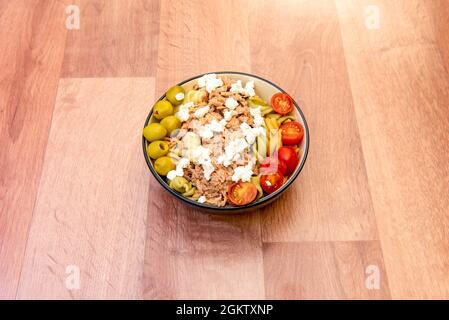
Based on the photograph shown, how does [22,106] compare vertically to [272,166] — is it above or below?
below

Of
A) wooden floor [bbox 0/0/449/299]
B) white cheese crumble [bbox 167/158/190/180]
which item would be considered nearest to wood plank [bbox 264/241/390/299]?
wooden floor [bbox 0/0/449/299]

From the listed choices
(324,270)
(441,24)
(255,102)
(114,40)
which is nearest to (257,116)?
(255,102)

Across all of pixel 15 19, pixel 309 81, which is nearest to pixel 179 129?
pixel 309 81

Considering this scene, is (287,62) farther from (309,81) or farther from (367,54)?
(367,54)

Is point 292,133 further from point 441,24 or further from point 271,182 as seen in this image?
point 441,24

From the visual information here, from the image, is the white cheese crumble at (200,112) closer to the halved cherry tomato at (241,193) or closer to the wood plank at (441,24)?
the halved cherry tomato at (241,193)

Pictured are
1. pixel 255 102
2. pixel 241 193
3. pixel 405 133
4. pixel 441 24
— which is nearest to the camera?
pixel 241 193

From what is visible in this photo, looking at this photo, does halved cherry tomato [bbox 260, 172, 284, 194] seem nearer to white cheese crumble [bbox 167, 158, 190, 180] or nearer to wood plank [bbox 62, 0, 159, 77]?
white cheese crumble [bbox 167, 158, 190, 180]
